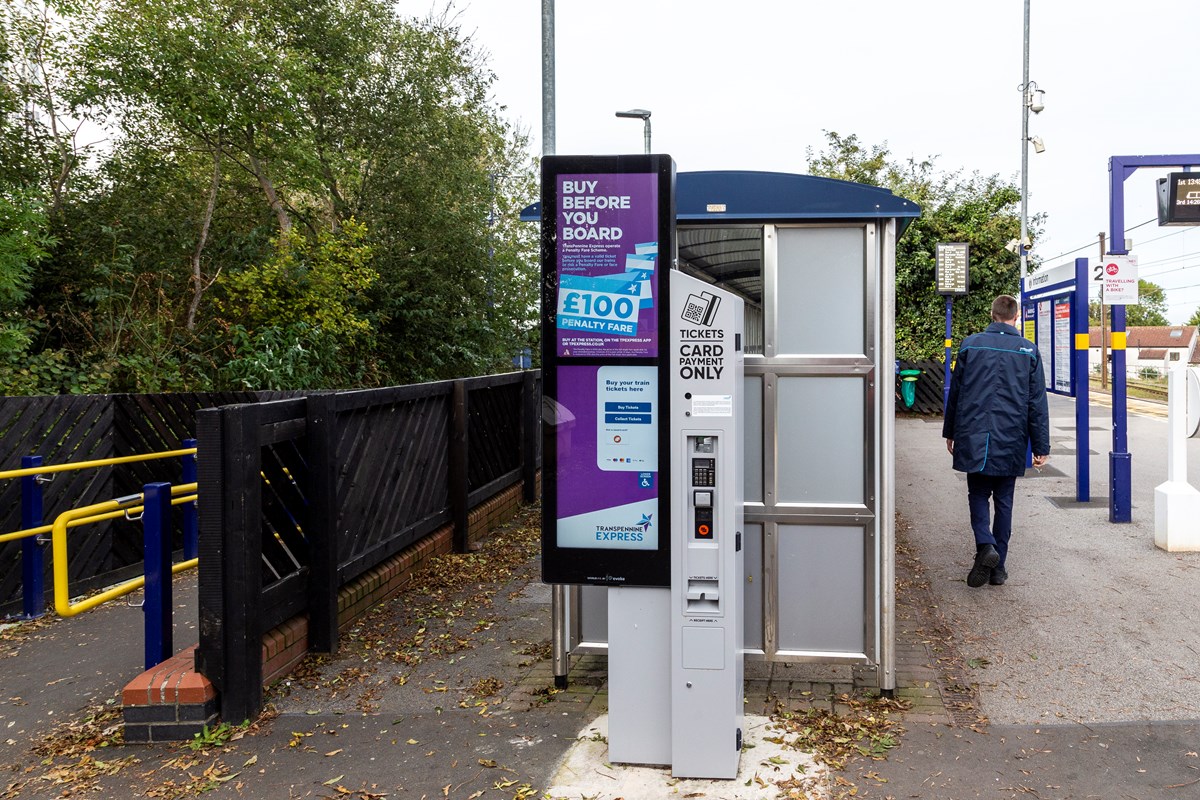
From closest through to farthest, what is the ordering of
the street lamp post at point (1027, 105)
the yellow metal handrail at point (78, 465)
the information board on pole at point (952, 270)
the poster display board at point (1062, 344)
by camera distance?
the yellow metal handrail at point (78, 465) → the poster display board at point (1062, 344) → the information board on pole at point (952, 270) → the street lamp post at point (1027, 105)

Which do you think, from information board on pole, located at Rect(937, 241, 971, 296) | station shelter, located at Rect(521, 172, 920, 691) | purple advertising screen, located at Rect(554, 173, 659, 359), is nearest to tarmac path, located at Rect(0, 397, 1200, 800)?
station shelter, located at Rect(521, 172, 920, 691)

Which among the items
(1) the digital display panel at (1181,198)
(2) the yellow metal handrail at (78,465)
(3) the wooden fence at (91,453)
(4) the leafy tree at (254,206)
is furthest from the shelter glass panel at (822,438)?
(4) the leafy tree at (254,206)

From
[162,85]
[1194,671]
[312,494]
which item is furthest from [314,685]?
[162,85]

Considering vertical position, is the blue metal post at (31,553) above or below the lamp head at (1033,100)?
below

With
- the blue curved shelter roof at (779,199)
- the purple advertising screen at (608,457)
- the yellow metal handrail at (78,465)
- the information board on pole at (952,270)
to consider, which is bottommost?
the yellow metal handrail at (78,465)

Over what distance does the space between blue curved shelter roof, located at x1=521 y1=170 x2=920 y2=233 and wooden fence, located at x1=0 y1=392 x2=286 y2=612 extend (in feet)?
15.2

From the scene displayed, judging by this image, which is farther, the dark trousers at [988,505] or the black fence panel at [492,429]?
the black fence panel at [492,429]

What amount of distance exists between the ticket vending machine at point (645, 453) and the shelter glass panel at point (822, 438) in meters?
0.86

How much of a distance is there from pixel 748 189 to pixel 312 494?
2.87 m

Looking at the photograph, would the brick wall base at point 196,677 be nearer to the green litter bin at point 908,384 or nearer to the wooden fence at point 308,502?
the wooden fence at point 308,502

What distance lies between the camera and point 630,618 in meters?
3.77

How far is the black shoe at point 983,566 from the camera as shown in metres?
6.43

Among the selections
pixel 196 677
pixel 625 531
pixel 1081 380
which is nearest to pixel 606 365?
pixel 625 531

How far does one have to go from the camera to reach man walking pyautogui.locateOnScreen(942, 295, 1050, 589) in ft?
20.5
